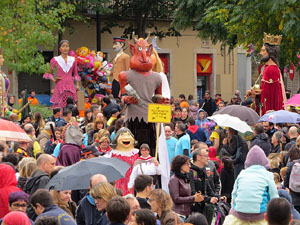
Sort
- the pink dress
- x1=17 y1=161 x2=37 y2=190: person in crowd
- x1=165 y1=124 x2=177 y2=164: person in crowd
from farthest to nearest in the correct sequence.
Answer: the pink dress < x1=165 y1=124 x2=177 y2=164: person in crowd < x1=17 y1=161 x2=37 y2=190: person in crowd

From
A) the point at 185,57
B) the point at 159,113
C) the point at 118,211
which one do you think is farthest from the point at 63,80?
the point at 185,57

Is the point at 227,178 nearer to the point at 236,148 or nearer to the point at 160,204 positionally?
the point at 236,148

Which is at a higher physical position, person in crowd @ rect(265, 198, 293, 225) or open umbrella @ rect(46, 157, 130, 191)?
open umbrella @ rect(46, 157, 130, 191)

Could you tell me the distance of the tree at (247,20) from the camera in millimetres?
19484

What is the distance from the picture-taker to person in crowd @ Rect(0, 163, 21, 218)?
25.7ft

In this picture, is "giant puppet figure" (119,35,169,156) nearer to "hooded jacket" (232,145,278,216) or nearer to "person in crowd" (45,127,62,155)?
"person in crowd" (45,127,62,155)

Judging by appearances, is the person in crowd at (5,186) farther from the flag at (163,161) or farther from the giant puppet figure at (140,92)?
the giant puppet figure at (140,92)

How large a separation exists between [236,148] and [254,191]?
Answer: 4297mm

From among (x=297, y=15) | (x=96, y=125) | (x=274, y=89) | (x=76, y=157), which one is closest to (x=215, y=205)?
(x=76, y=157)

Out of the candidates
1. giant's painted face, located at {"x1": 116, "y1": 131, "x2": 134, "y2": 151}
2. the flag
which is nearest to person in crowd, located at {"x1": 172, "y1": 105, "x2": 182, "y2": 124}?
the flag

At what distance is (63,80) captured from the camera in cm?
1822

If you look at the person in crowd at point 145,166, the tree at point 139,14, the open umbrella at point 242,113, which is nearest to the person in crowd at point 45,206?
the person in crowd at point 145,166

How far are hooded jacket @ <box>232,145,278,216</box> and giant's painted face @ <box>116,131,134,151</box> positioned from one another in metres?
2.63

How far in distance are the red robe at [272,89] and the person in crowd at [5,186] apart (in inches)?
404
